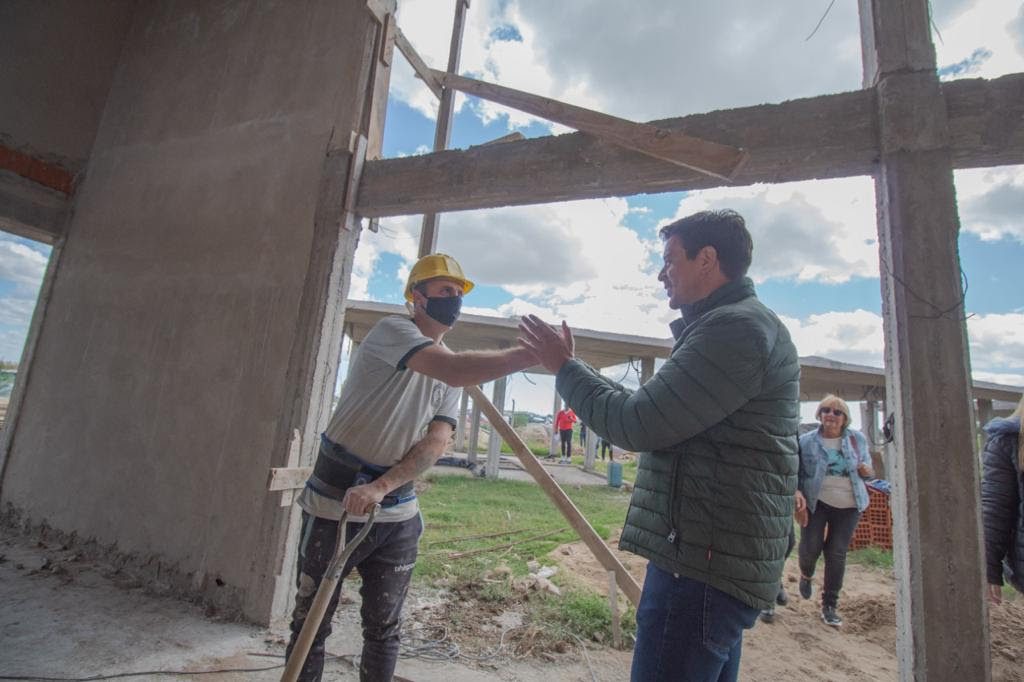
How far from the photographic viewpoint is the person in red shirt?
15.9m

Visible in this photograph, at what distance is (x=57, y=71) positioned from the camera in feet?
16.8

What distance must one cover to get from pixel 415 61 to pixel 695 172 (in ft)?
9.62

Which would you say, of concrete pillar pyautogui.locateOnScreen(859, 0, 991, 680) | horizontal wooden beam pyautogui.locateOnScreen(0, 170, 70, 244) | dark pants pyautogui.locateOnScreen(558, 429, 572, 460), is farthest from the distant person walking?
dark pants pyautogui.locateOnScreen(558, 429, 572, 460)

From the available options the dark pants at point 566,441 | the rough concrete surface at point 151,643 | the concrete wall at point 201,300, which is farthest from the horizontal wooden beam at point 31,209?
the dark pants at point 566,441

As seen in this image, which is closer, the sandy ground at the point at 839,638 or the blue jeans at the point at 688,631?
the blue jeans at the point at 688,631

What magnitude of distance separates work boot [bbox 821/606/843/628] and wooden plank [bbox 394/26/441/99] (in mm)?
5532

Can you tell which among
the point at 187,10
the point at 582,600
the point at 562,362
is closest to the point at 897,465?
the point at 562,362

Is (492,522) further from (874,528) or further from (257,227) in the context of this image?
(874,528)

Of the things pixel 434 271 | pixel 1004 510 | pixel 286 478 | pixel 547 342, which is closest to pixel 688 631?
pixel 547 342

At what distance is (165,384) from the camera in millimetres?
3875

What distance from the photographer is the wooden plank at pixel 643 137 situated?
2.54m

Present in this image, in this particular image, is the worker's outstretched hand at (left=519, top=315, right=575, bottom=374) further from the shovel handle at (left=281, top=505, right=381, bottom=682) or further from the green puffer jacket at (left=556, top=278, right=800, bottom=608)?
the shovel handle at (left=281, top=505, right=381, bottom=682)

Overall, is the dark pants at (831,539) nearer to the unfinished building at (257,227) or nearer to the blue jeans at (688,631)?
the unfinished building at (257,227)

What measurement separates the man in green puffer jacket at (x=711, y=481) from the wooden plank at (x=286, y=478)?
2.29 metres
